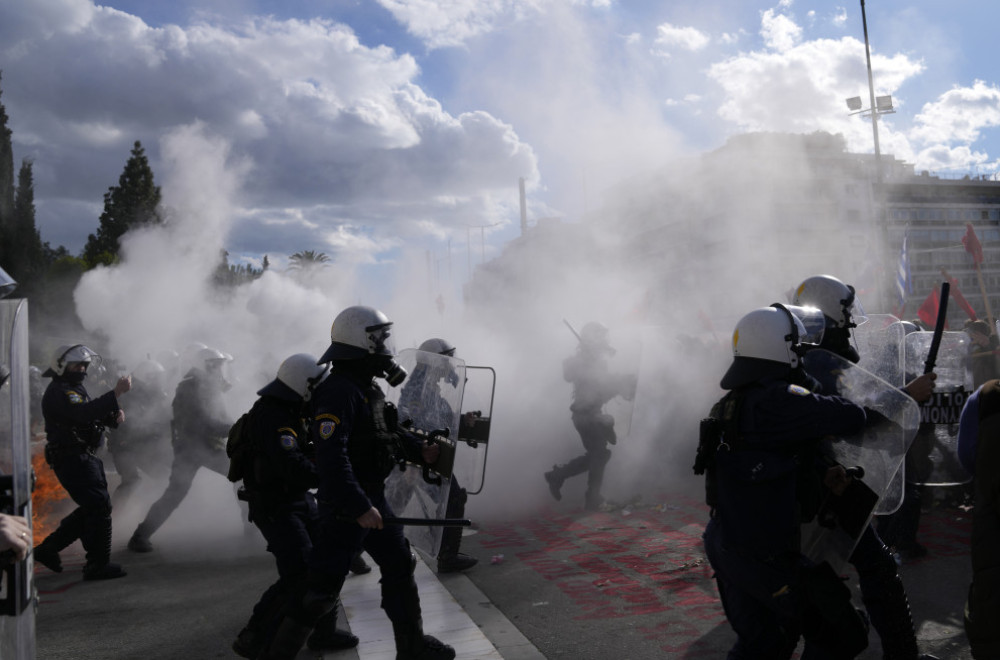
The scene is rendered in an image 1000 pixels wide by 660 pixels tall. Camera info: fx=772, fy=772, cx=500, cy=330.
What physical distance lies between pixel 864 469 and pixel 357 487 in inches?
79.2

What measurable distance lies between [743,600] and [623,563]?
10.1 feet

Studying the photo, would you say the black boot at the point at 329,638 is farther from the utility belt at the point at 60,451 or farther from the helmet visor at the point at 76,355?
the helmet visor at the point at 76,355

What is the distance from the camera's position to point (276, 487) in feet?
13.0

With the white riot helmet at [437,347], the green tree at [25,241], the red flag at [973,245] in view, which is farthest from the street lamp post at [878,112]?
the green tree at [25,241]

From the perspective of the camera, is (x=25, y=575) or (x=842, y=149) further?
(x=842, y=149)

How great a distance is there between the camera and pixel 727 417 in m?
2.75

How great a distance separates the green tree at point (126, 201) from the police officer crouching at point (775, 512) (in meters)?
30.8

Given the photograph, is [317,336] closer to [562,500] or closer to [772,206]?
[562,500]

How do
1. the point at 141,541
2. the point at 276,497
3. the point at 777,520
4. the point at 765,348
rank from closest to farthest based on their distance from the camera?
the point at 777,520
the point at 765,348
the point at 276,497
the point at 141,541

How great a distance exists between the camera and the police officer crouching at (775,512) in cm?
256

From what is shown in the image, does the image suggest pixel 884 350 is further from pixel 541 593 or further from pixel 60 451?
pixel 60 451

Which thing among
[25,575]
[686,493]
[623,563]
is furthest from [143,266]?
[25,575]

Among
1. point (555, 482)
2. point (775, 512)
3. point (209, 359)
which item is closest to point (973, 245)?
point (555, 482)

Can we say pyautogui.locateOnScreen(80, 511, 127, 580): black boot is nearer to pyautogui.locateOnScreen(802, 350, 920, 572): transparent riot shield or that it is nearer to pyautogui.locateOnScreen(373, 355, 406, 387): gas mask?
pyautogui.locateOnScreen(373, 355, 406, 387): gas mask
